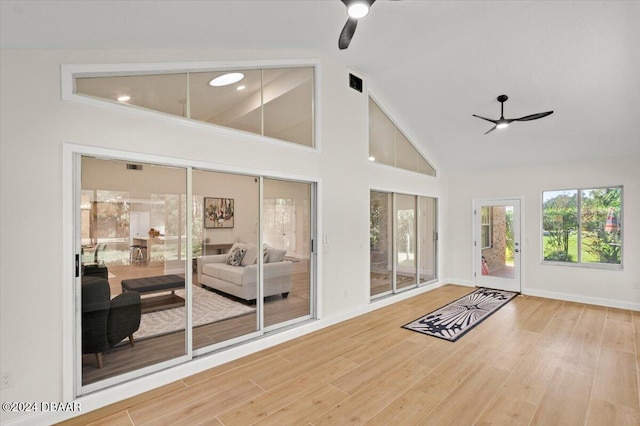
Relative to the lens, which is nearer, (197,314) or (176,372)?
(176,372)

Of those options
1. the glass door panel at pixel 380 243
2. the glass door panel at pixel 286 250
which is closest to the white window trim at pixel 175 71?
the glass door panel at pixel 286 250

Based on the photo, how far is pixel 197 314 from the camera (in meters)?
3.43

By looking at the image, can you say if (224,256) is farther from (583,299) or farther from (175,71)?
(583,299)

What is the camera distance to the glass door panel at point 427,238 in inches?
272

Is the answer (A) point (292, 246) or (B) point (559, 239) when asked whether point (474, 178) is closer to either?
(B) point (559, 239)

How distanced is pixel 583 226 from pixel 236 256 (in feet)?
21.4

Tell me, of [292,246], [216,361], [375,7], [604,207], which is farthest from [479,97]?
[216,361]

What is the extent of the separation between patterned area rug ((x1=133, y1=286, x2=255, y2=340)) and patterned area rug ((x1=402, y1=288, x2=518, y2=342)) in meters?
2.54

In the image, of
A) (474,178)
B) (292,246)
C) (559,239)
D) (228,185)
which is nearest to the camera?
(228,185)

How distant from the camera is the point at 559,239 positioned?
6305 mm

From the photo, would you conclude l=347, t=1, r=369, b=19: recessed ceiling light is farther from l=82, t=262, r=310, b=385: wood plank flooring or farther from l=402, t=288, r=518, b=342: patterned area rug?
l=402, t=288, r=518, b=342: patterned area rug

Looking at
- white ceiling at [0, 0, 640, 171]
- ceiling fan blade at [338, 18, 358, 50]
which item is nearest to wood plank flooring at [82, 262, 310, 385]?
A: white ceiling at [0, 0, 640, 171]

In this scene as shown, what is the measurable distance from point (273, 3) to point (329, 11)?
2.27ft

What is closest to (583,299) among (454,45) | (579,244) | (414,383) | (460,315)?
(579,244)
